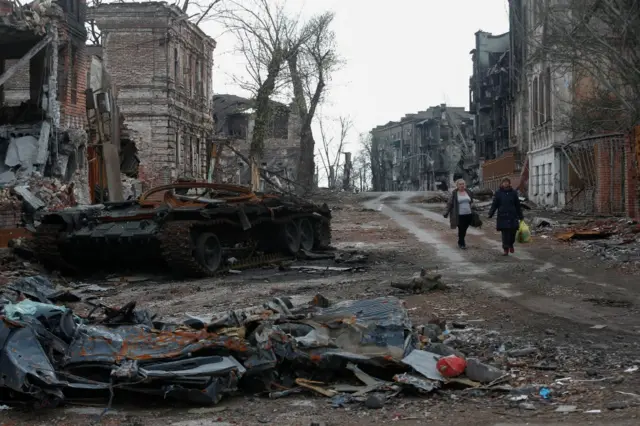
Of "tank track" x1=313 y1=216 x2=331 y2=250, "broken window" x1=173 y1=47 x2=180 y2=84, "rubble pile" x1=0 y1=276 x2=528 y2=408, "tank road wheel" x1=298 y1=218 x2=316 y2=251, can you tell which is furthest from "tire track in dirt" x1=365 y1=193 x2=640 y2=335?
"broken window" x1=173 y1=47 x2=180 y2=84

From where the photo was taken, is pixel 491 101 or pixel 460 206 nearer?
pixel 460 206

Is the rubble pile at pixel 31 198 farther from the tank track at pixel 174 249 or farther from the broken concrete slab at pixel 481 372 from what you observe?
the broken concrete slab at pixel 481 372

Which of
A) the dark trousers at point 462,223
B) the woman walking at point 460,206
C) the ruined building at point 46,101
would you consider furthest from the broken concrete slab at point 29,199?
the dark trousers at point 462,223

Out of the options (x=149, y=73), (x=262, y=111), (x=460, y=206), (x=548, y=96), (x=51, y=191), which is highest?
(x=149, y=73)

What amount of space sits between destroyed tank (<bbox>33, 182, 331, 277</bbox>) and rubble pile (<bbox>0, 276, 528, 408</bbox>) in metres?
6.57

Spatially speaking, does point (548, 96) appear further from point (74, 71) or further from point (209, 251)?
point (209, 251)

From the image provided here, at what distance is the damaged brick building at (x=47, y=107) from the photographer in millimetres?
20266

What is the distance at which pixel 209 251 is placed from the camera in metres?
14.1

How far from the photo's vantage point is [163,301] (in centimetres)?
1095

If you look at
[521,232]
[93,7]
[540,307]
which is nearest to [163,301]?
[540,307]

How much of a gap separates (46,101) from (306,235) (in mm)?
8510

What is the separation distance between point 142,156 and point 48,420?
33637mm

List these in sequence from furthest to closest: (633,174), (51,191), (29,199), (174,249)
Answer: (633,174) → (51,191) → (29,199) → (174,249)

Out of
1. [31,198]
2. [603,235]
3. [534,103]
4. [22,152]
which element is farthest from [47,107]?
[534,103]
